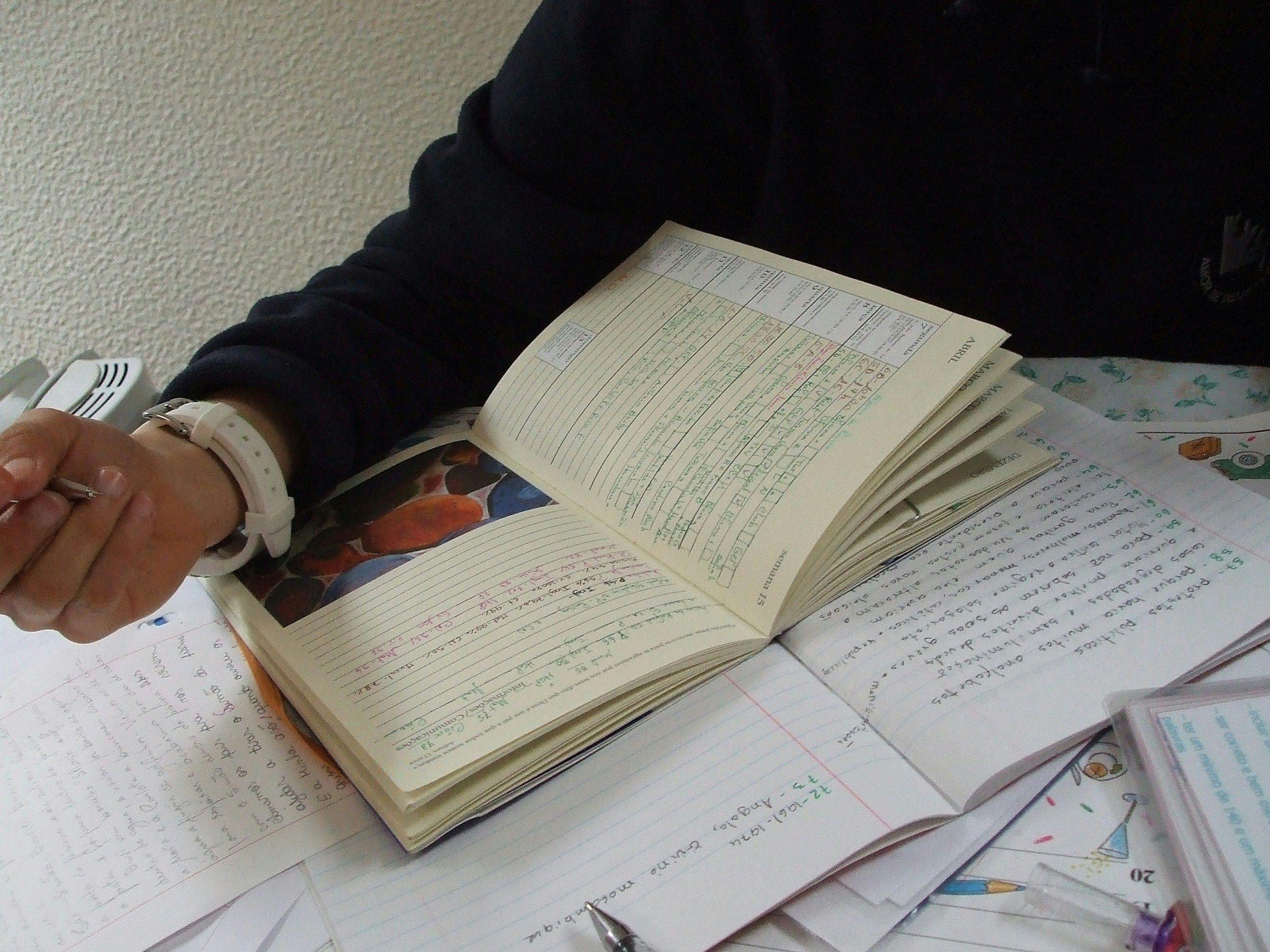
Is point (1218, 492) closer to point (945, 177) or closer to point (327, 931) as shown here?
point (945, 177)

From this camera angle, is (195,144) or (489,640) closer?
Result: (489,640)

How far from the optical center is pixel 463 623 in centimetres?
45

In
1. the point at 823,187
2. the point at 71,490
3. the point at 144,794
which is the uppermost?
the point at 823,187

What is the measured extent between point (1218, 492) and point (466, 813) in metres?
0.40

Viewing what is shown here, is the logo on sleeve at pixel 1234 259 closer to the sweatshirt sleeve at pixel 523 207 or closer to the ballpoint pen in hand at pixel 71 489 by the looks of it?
the sweatshirt sleeve at pixel 523 207

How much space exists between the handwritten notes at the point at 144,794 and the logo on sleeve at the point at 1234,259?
0.60 metres

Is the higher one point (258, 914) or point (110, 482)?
point (110, 482)

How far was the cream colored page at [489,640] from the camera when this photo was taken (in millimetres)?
392

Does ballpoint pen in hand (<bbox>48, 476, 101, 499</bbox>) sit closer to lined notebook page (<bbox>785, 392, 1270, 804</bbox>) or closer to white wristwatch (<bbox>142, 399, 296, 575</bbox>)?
white wristwatch (<bbox>142, 399, 296, 575</bbox>)

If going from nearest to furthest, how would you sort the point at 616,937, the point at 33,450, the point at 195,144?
1. the point at 616,937
2. the point at 33,450
3. the point at 195,144

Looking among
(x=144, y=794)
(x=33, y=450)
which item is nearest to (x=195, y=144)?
(x=33, y=450)

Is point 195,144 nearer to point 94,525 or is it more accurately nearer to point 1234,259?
point 94,525

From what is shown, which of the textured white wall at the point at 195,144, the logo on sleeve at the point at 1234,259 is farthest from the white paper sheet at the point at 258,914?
the textured white wall at the point at 195,144

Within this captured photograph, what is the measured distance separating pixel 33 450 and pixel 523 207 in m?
0.34
